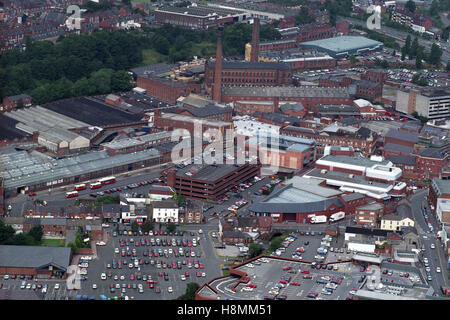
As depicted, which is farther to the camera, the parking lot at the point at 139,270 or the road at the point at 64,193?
the road at the point at 64,193

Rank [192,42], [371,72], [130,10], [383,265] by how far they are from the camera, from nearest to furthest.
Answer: [383,265]
[371,72]
[192,42]
[130,10]

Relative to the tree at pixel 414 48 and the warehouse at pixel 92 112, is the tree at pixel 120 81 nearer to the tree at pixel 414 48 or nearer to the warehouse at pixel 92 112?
the warehouse at pixel 92 112

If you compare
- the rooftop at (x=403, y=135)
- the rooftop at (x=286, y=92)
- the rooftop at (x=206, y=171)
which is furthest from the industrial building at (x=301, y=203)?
the rooftop at (x=286, y=92)

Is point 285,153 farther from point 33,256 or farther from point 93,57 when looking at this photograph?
point 93,57

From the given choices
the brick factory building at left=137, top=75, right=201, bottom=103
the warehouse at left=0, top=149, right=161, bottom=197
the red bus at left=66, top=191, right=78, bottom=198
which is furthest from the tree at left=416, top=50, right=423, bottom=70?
the red bus at left=66, top=191, right=78, bottom=198

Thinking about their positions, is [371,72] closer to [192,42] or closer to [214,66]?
[214,66]
